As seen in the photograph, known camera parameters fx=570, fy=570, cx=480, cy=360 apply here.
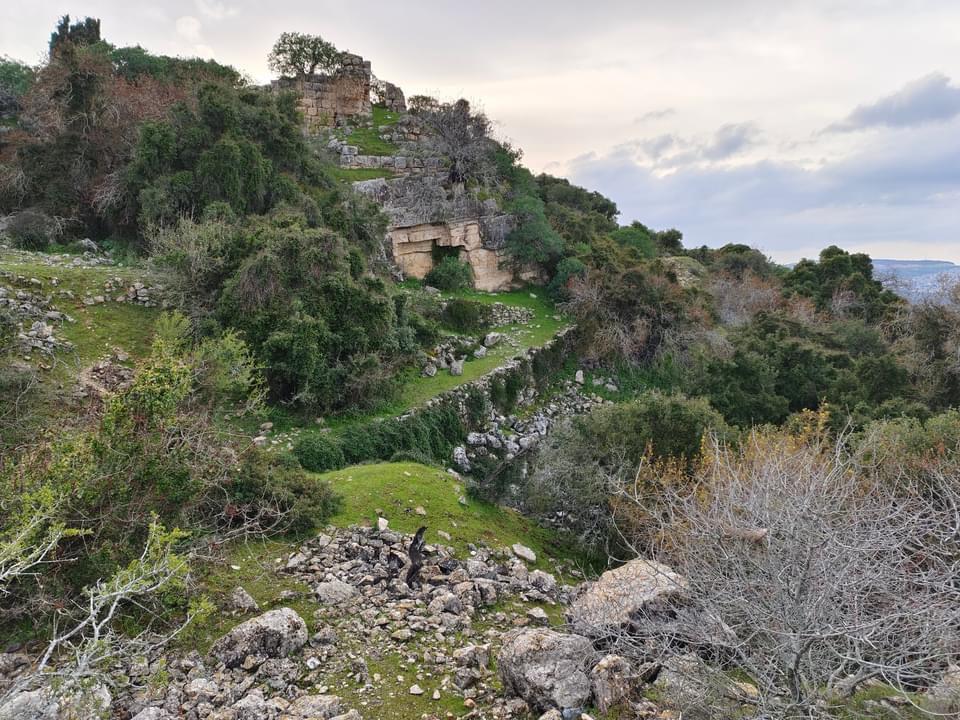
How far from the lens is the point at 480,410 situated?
51.2ft

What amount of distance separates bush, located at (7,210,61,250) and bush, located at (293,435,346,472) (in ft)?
36.4

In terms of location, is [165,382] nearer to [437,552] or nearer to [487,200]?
[437,552]

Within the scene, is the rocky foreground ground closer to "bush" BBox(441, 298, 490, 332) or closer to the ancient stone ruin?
"bush" BBox(441, 298, 490, 332)

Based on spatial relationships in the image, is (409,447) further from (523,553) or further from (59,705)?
(59,705)

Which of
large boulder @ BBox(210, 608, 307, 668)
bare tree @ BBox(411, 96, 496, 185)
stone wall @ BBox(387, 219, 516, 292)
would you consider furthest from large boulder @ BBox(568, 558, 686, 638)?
bare tree @ BBox(411, 96, 496, 185)

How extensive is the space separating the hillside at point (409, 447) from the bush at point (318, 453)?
59 millimetres

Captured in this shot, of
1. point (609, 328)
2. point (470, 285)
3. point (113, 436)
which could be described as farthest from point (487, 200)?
point (113, 436)

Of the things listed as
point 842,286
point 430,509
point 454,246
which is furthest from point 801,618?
point 842,286

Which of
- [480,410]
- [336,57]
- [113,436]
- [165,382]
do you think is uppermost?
[336,57]

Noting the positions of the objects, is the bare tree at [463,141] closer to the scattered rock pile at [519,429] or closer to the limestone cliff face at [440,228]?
the limestone cliff face at [440,228]

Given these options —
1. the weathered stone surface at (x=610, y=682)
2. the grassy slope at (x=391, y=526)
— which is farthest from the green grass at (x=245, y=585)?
the weathered stone surface at (x=610, y=682)

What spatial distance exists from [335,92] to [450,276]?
1447 centimetres

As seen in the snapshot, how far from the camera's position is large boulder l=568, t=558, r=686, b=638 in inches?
204

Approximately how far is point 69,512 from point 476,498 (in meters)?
6.82
